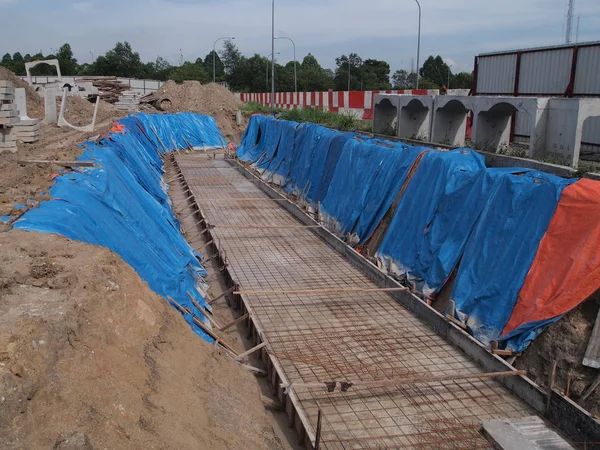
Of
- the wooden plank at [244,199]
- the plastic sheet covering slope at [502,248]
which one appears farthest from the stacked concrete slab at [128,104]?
the plastic sheet covering slope at [502,248]

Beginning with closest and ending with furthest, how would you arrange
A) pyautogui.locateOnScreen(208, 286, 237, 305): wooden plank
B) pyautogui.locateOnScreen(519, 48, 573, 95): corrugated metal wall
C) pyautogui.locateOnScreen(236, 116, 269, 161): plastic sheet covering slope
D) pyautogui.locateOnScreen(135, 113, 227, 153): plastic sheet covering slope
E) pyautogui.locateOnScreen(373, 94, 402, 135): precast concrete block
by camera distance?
pyautogui.locateOnScreen(208, 286, 237, 305): wooden plank, pyautogui.locateOnScreen(519, 48, 573, 95): corrugated metal wall, pyautogui.locateOnScreen(373, 94, 402, 135): precast concrete block, pyautogui.locateOnScreen(236, 116, 269, 161): plastic sheet covering slope, pyautogui.locateOnScreen(135, 113, 227, 153): plastic sheet covering slope

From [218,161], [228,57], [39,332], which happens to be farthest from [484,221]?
[228,57]

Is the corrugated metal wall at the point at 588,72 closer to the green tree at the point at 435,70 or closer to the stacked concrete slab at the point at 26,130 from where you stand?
the stacked concrete slab at the point at 26,130

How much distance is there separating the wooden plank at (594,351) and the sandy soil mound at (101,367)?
355 centimetres

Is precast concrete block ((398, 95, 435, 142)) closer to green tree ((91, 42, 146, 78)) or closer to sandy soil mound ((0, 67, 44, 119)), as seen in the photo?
sandy soil mound ((0, 67, 44, 119))

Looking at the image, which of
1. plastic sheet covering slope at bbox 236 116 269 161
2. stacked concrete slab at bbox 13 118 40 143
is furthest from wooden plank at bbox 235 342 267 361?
plastic sheet covering slope at bbox 236 116 269 161

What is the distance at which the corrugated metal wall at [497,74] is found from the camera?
57.4 ft

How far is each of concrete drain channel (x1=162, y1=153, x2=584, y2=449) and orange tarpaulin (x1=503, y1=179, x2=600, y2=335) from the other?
0.84 meters

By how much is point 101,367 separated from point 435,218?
6.70m

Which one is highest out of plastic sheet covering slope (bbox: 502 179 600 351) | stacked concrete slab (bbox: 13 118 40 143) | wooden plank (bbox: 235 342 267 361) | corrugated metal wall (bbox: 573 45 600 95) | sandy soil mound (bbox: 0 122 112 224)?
corrugated metal wall (bbox: 573 45 600 95)

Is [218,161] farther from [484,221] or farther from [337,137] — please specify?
[484,221]

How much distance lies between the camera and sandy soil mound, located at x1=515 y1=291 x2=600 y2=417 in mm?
6109

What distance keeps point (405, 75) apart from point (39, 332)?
88.1 metres

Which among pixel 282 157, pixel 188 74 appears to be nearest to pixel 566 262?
pixel 282 157
